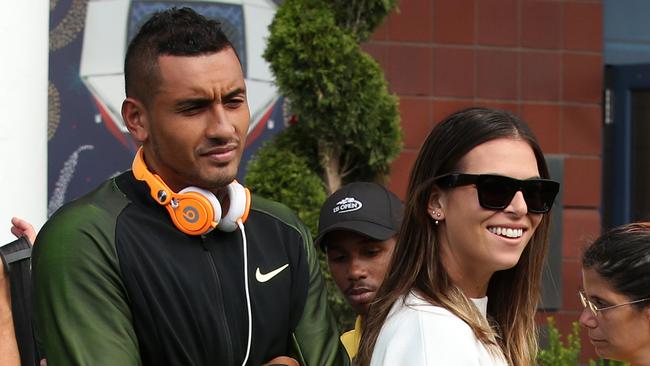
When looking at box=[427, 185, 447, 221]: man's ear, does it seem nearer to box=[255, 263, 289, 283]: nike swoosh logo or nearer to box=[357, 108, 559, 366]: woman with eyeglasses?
box=[357, 108, 559, 366]: woman with eyeglasses

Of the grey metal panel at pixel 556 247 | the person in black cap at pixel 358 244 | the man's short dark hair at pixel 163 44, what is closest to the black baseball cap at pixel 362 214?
the person in black cap at pixel 358 244

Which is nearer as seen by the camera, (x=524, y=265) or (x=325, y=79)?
(x=524, y=265)

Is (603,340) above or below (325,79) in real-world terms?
below

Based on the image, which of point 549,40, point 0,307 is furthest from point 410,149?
point 0,307

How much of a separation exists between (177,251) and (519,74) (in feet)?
16.4

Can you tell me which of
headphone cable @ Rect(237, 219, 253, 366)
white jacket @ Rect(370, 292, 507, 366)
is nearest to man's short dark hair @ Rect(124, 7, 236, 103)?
headphone cable @ Rect(237, 219, 253, 366)

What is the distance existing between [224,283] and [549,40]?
5.13 metres

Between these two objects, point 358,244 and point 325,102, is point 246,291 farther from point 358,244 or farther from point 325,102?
point 325,102

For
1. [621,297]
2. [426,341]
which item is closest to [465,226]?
[426,341]

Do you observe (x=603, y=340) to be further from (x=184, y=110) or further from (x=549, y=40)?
(x=549, y=40)

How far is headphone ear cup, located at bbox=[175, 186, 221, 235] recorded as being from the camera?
2.64 meters

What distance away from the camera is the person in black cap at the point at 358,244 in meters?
Answer: 3.98

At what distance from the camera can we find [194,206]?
2.64 m

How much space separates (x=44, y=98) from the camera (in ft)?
13.8
